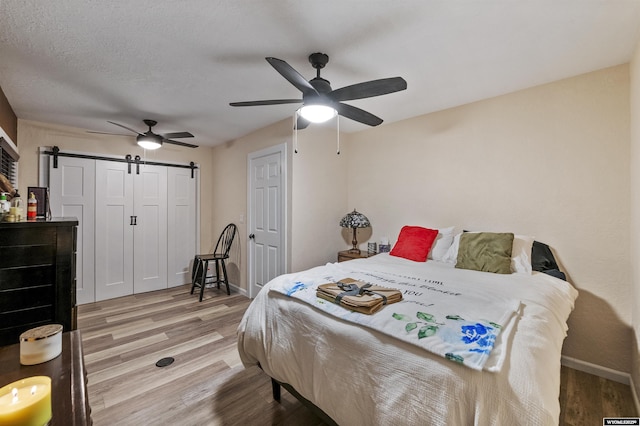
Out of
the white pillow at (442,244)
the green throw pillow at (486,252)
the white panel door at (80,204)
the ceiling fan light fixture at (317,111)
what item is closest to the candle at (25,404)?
the ceiling fan light fixture at (317,111)

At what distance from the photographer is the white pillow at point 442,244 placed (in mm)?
2865

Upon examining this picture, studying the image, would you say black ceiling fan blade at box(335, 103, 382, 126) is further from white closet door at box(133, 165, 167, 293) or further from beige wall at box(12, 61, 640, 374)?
white closet door at box(133, 165, 167, 293)

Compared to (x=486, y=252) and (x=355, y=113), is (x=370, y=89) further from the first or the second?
(x=486, y=252)

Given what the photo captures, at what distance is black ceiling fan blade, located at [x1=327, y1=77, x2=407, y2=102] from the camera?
177 centimetres

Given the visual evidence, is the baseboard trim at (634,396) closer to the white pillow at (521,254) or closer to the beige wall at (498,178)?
the beige wall at (498,178)

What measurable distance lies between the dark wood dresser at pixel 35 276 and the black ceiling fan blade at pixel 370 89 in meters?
1.96

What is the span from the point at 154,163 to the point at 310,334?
412 cm

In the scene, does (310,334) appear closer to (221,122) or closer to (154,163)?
(221,122)

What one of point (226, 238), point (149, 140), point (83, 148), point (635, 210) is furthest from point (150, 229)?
point (635, 210)

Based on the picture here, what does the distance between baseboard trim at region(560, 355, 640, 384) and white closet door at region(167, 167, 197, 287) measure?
16.6 feet

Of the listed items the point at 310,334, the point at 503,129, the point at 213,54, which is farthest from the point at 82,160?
the point at 503,129

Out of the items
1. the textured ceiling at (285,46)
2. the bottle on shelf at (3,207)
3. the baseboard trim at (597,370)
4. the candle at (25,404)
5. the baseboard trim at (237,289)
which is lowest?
the baseboard trim at (597,370)

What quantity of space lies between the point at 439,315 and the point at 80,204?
4.64 meters

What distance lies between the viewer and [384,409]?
112cm
